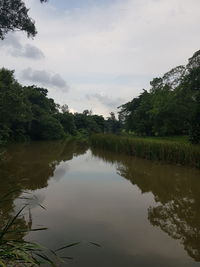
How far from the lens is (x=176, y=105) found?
20281mm

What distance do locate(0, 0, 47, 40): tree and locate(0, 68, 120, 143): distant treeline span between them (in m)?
5.19

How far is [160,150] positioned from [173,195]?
5.84 metres

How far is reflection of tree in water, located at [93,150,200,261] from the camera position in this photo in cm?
473

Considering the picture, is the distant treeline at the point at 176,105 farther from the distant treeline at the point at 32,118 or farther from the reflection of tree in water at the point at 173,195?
the distant treeline at the point at 32,118

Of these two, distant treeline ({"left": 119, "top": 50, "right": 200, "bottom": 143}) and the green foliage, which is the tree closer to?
the green foliage

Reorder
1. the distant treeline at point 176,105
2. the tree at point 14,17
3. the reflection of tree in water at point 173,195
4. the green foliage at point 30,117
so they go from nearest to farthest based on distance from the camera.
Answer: the reflection of tree in water at point 173,195
the tree at point 14,17
the distant treeline at point 176,105
the green foliage at point 30,117

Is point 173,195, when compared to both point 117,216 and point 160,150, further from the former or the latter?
point 160,150

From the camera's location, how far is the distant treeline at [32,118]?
20.2 meters

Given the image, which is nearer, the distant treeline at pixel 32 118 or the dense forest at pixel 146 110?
the dense forest at pixel 146 110

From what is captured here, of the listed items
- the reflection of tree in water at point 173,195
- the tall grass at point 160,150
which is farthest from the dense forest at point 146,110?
→ the reflection of tree in water at point 173,195

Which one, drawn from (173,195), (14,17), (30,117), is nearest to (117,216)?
(173,195)

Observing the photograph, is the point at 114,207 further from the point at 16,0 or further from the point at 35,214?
the point at 16,0

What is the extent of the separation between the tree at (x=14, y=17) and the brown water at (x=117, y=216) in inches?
157

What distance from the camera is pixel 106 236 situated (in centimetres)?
450
